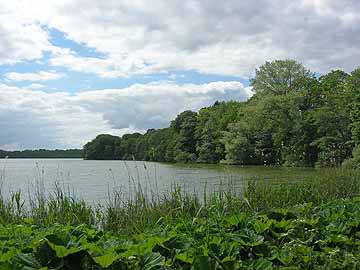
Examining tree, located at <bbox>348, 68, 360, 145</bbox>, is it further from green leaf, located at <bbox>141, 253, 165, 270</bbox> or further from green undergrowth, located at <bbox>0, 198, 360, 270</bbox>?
green leaf, located at <bbox>141, 253, 165, 270</bbox>

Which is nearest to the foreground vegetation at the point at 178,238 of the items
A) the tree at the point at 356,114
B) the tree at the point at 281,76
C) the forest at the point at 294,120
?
the forest at the point at 294,120

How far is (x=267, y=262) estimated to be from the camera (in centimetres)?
326

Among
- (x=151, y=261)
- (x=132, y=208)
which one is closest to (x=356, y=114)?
(x=132, y=208)

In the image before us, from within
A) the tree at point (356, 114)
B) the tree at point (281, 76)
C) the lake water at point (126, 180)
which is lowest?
the lake water at point (126, 180)

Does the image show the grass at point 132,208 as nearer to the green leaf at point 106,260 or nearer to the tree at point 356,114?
the green leaf at point 106,260

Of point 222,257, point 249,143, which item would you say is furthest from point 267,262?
point 249,143

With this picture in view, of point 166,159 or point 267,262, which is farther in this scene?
point 166,159

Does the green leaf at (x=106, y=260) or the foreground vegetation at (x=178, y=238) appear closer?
the green leaf at (x=106, y=260)

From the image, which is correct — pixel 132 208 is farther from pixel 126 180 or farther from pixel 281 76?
pixel 281 76

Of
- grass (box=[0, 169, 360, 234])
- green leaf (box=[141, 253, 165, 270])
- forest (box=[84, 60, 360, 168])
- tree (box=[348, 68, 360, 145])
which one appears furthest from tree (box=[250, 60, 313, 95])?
green leaf (box=[141, 253, 165, 270])

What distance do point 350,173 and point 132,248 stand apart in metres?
8.60

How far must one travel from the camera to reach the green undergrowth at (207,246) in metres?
2.96

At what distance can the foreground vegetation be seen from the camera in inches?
118

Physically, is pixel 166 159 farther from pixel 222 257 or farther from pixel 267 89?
pixel 222 257
